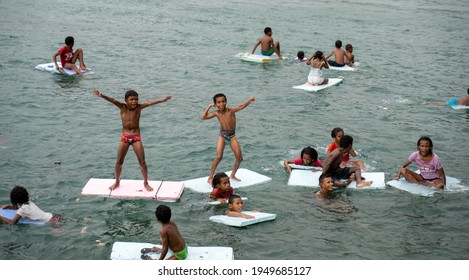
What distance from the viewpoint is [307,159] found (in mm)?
11711

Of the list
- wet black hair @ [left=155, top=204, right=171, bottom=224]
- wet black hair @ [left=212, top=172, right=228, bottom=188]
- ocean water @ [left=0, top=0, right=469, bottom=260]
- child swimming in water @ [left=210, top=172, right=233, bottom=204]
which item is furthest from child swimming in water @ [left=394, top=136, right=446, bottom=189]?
wet black hair @ [left=155, top=204, right=171, bottom=224]

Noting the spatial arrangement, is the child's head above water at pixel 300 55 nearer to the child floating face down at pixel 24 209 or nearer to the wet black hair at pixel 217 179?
the wet black hair at pixel 217 179

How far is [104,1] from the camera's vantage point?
35531 millimetres

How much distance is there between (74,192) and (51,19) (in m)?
20.5

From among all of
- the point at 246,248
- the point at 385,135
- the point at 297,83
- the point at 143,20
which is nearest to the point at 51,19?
the point at 143,20

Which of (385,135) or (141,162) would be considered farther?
(385,135)

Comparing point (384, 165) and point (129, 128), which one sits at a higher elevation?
point (129, 128)

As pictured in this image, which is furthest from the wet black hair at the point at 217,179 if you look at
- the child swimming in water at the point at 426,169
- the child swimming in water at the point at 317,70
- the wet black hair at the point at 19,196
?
the child swimming in water at the point at 317,70

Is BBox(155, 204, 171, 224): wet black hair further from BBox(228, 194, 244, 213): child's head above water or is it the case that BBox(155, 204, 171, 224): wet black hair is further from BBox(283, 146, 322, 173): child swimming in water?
BBox(283, 146, 322, 173): child swimming in water

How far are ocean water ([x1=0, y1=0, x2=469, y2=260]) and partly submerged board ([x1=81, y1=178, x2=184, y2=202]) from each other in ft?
0.47

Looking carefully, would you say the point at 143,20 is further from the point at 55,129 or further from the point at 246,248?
the point at 246,248

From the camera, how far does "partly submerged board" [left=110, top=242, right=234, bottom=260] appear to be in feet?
26.9

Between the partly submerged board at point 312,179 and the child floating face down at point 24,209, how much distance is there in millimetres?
4340

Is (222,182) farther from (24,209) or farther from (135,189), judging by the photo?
(24,209)
